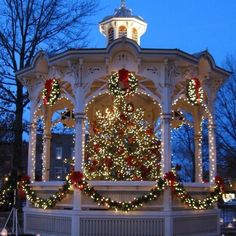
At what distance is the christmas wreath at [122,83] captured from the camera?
46.1 feet

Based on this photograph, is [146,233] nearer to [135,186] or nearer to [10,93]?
[135,186]

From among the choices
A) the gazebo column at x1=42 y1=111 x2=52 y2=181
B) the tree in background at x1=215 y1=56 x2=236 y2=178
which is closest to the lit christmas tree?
the gazebo column at x1=42 y1=111 x2=52 y2=181

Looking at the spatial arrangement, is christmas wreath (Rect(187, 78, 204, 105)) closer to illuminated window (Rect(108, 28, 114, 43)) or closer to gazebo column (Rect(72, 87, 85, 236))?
gazebo column (Rect(72, 87, 85, 236))

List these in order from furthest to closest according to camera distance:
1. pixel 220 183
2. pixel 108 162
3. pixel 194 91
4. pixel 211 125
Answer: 1. pixel 108 162
2. pixel 211 125
3. pixel 220 183
4. pixel 194 91

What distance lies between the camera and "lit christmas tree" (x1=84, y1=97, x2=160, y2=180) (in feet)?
55.7

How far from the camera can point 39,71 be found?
15.8 m

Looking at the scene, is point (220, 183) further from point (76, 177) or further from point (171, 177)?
point (76, 177)

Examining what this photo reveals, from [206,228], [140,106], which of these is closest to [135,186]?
[206,228]

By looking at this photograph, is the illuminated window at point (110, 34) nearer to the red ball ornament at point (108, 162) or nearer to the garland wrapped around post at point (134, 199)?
the red ball ornament at point (108, 162)

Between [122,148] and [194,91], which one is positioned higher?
[194,91]

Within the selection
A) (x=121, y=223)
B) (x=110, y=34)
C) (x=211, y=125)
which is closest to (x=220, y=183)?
(x=211, y=125)

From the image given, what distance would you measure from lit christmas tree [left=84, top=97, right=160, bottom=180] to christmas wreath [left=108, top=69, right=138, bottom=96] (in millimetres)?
3412

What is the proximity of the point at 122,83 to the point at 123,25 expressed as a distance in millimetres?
4500

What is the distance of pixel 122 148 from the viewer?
17.3 m
